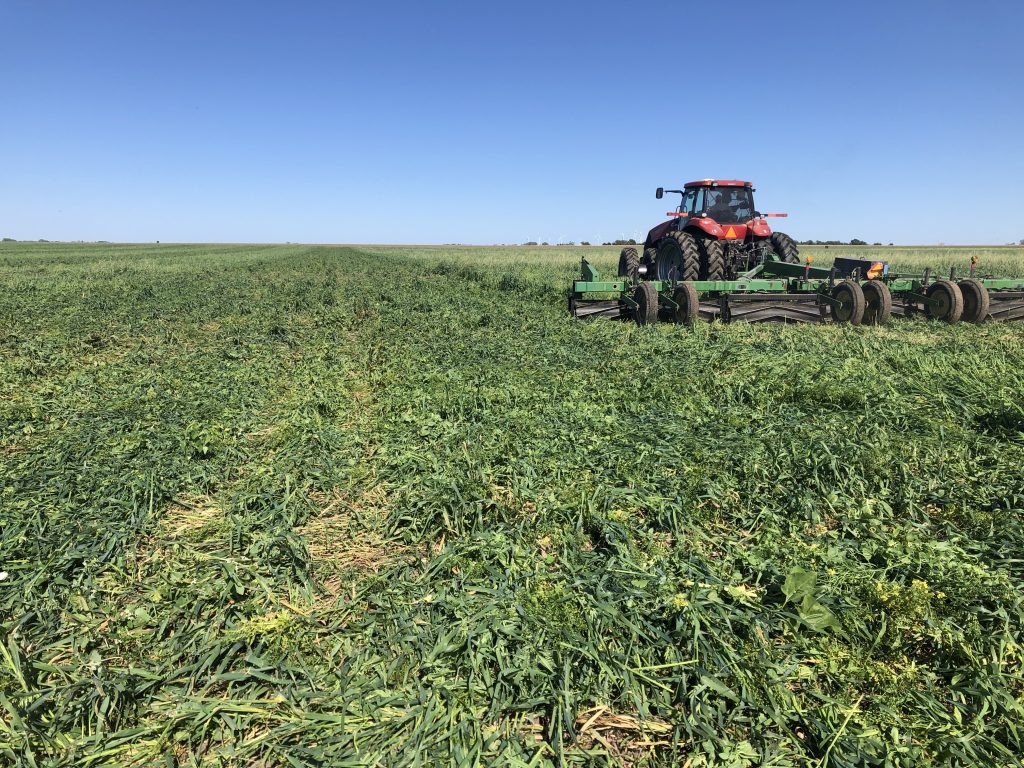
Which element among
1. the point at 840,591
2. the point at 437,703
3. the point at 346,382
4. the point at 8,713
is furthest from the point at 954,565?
the point at 346,382

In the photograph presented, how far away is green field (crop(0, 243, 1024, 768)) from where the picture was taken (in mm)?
1877

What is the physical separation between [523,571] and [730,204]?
1166cm

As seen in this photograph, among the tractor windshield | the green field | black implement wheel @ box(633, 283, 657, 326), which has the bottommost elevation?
the green field

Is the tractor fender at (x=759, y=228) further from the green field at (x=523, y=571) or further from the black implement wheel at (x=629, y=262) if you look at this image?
the green field at (x=523, y=571)

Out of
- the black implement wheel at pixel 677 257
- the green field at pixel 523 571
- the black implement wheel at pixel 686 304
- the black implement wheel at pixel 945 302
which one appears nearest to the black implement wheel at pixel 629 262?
the black implement wheel at pixel 677 257

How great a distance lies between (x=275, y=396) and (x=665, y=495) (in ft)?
14.1

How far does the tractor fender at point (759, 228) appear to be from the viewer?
11.5 m

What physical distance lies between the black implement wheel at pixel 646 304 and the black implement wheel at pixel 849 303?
3.26m

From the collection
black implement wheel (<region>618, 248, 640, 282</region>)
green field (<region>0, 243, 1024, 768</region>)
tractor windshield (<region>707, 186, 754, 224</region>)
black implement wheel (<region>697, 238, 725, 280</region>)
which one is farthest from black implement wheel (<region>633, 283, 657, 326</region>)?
tractor windshield (<region>707, 186, 754, 224</region>)

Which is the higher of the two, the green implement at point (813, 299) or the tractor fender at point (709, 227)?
the tractor fender at point (709, 227)

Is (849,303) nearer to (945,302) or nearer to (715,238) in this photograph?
(945,302)

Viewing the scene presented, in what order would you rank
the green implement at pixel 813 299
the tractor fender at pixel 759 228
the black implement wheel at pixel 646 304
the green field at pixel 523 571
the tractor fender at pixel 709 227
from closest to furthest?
the green field at pixel 523 571, the green implement at pixel 813 299, the black implement wheel at pixel 646 304, the tractor fender at pixel 709 227, the tractor fender at pixel 759 228

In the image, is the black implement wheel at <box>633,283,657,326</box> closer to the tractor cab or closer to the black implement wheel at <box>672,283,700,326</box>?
the black implement wheel at <box>672,283,700,326</box>

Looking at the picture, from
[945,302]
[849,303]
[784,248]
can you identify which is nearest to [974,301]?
[945,302]
